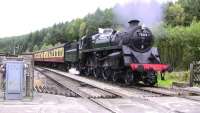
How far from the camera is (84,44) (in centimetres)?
3266

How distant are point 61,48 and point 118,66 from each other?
22.0 meters

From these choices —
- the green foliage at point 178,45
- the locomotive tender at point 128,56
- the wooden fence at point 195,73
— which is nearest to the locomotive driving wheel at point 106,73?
the locomotive tender at point 128,56

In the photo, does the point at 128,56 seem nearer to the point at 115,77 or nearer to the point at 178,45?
the point at 115,77

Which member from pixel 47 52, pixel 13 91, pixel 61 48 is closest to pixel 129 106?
pixel 13 91

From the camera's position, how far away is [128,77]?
23641mm

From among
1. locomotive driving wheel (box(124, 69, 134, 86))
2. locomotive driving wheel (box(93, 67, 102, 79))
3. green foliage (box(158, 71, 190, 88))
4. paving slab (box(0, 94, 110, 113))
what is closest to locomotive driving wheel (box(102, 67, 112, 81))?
locomotive driving wheel (box(93, 67, 102, 79))

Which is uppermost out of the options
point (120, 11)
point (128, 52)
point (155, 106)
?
point (120, 11)

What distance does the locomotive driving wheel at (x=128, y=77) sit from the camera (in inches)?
917

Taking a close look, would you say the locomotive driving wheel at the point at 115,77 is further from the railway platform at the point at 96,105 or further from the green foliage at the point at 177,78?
the railway platform at the point at 96,105

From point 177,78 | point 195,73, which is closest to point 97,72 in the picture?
point 177,78

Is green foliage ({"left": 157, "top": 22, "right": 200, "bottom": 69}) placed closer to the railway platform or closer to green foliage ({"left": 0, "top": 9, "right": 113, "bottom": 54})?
Result: green foliage ({"left": 0, "top": 9, "right": 113, "bottom": 54})

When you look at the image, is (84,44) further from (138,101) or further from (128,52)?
(138,101)

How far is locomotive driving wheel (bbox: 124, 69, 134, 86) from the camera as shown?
23297 millimetres

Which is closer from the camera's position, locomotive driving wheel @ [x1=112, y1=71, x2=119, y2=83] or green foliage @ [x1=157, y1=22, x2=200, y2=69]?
locomotive driving wheel @ [x1=112, y1=71, x2=119, y2=83]
